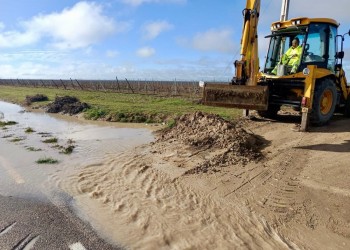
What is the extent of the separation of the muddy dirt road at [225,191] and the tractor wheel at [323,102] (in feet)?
1.83

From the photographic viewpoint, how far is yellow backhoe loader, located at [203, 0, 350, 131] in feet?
31.2

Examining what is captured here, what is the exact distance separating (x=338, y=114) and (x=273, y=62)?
3.91 metres

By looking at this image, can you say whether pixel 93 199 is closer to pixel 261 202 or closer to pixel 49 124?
pixel 261 202

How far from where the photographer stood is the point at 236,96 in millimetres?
9477

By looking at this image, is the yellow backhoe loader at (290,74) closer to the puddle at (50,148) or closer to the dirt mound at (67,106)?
the puddle at (50,148)

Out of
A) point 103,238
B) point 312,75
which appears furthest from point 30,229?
point 312,75

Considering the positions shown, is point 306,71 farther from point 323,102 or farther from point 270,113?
point 270,113

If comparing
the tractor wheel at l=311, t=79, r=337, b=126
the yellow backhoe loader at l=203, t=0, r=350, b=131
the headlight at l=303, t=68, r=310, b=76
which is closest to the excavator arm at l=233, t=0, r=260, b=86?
the yellow backhoe loader at l=203, t=0, r=350, b=131

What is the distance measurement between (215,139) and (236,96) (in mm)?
1295

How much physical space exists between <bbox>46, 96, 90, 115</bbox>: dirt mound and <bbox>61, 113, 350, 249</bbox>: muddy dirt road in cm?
1146

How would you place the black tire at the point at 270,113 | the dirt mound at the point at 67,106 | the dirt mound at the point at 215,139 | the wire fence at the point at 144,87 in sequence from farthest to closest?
1. the wire fence at the point at 144,87
2. the dirt mound at the point at 67,106
3. the black tire at the point at 270,113
4. the dirt mound at the point at 215,139

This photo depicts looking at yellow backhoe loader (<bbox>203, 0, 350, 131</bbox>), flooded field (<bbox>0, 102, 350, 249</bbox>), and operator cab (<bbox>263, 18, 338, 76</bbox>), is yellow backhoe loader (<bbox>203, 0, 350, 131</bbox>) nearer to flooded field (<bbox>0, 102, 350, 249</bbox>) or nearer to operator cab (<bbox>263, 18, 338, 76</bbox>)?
operator cab (<bbox>263, 18, 338, 76</bbox>)

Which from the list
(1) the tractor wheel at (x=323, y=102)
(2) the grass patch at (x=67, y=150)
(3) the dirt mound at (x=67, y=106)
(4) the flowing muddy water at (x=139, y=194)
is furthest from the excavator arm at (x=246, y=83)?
(3) the dirt mound at (x=67, y=106)

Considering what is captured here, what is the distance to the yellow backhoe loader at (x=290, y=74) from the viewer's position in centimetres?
952
